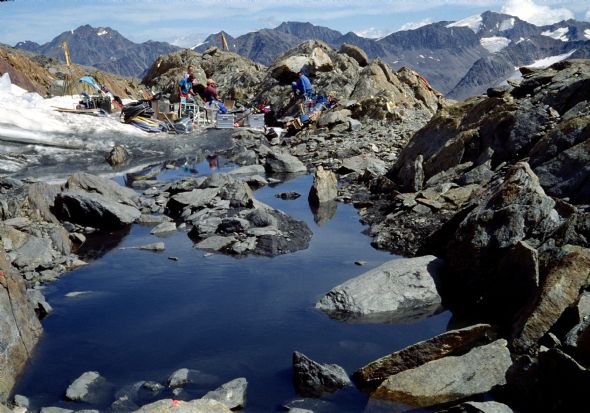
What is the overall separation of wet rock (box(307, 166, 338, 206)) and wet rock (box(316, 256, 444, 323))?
813 cm

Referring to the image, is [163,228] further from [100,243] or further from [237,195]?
[237,195]

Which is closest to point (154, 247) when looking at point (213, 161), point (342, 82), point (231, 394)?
point (231, 394)

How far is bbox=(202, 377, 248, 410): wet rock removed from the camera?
837 centimetres

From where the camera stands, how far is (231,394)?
27.9 feet

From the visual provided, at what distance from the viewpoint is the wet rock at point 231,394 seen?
8367mm

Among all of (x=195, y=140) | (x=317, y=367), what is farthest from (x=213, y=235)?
(x=195, y=140)

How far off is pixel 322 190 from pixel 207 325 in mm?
9826

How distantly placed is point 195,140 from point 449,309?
22.0 metres

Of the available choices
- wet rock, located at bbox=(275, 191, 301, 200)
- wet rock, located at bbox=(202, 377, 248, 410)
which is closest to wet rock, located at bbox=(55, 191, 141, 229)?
wet rock, located at bbox=(275, 191, 301, 200)

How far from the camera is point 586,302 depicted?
8.38 m

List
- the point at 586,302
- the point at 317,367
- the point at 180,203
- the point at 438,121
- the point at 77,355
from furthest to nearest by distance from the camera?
the point at 438,121
the point at 180,203
the point at 77,355
the point at 317,367
the point at 586,302

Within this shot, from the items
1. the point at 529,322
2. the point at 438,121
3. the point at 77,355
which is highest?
the point at 438,121

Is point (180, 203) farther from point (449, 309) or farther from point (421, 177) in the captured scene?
point (449, 309)

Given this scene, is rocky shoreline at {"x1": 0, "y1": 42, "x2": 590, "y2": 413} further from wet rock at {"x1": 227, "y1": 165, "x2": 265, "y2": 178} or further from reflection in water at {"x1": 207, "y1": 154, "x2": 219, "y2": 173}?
reflection in water at {"x1": 207, "y1": 154, "x2": 219, "y2": 173}
